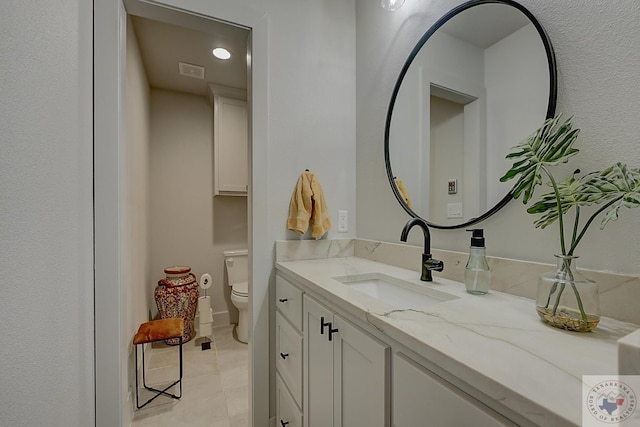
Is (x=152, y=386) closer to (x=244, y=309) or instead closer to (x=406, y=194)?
(x=244, y=309)

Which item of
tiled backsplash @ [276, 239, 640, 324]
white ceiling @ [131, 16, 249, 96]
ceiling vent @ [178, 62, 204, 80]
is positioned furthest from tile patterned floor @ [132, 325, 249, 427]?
ceiling vent @ [178, 62, 204, 80]

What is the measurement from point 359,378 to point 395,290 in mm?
464

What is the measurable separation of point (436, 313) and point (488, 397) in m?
0.26

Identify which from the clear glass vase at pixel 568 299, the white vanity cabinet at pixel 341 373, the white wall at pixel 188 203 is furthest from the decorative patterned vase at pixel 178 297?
the clear glass vase at pixel 568 299

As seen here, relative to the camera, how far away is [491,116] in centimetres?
99

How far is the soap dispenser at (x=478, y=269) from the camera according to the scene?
88cm

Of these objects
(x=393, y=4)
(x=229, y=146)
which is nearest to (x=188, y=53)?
(x=229, y=146)

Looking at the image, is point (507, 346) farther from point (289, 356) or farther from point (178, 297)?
point (178, 297)

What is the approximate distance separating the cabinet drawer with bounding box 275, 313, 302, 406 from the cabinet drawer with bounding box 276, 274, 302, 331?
40mm

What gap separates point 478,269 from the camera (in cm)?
88

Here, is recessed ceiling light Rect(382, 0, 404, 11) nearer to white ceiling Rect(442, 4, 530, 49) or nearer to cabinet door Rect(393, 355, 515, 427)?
white ceiling Rect(442, 4, 530, 49)

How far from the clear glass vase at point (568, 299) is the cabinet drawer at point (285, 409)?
3.19 feet

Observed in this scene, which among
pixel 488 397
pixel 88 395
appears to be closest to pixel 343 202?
pixel 488 397

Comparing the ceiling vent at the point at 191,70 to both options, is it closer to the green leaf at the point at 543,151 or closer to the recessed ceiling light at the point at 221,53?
the recessed ceiling light at the point at 221,53
